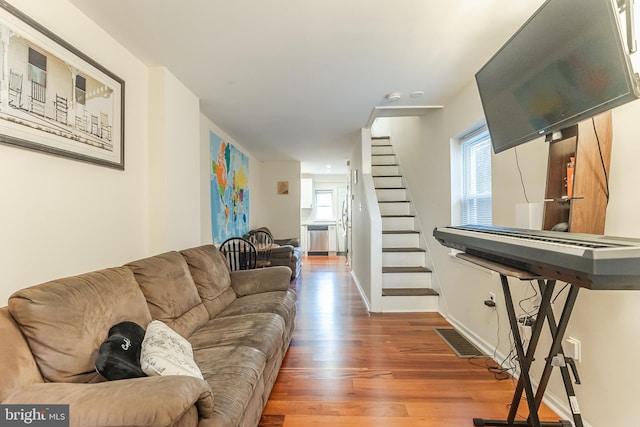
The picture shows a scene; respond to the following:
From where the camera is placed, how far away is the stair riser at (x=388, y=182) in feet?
15.7

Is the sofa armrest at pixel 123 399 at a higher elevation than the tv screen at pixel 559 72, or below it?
below

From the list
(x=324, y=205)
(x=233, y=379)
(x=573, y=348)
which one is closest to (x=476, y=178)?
(x=573, y=348)

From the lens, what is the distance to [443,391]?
197 centimetres

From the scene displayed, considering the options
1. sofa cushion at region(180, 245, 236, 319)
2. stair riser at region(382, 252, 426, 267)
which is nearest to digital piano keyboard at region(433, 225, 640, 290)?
sofa cushion at region(180, 245, 236, 319)

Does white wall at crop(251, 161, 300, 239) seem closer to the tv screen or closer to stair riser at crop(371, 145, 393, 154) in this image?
stair riser at crop(371, 145, 393, 154)

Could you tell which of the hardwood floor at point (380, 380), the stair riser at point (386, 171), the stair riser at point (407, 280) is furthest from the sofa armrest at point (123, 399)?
the stair riser at point (386, 171)

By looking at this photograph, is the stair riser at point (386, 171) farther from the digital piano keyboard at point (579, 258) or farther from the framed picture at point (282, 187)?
the digital piano keyboard at point (579, 258)

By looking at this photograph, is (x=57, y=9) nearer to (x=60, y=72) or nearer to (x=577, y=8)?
(x=60, y=72)

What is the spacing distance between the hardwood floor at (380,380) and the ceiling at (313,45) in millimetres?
2329

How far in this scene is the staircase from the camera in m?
3.54

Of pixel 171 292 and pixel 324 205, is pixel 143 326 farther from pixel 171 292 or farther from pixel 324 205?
pixel 324 205

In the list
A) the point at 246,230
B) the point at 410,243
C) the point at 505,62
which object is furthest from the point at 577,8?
the point at 246,230

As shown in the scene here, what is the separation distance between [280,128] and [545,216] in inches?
127

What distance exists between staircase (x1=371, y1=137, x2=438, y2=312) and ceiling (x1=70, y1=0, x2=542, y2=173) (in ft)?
5.59
